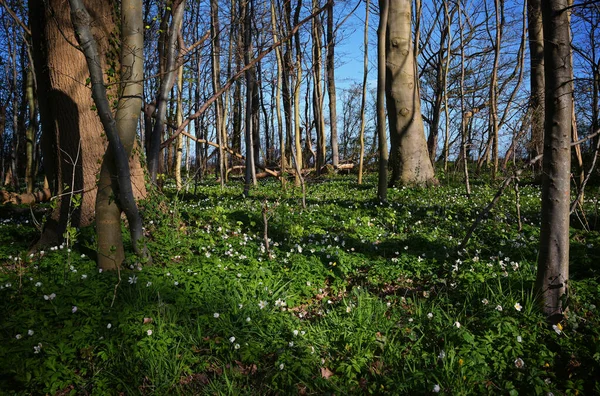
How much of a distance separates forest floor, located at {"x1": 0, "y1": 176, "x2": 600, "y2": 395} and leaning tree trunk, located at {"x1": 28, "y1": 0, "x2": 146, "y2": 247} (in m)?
0.58

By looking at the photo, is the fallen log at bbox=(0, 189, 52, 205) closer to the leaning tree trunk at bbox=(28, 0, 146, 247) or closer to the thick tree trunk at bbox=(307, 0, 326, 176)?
the leaning tree trunk at bbox=(28, 0, 146, 247)

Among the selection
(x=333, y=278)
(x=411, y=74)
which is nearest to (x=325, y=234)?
(x=333, y=278)

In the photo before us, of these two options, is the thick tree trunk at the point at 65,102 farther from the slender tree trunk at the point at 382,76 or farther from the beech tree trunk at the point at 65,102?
the slender tree trunk at the point at 382,76

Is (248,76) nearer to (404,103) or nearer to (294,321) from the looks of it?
(404,103)

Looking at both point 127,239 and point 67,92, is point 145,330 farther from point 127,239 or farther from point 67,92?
point 67,92

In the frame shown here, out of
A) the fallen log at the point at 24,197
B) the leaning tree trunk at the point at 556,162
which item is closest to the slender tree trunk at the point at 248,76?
the fallen log at the point at 24,197

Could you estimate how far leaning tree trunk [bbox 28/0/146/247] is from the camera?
4.68 m

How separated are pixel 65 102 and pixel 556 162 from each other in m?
5.52

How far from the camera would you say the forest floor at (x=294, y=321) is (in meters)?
2.44

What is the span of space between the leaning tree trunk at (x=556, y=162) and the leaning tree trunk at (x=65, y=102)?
4890 mm

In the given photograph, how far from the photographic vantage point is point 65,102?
4723 millimetres

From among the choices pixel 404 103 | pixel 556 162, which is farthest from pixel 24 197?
pixel 556 162

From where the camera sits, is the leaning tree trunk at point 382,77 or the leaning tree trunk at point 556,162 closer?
the leaning tree trunk at point 556,162

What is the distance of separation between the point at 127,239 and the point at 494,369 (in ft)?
13.3
